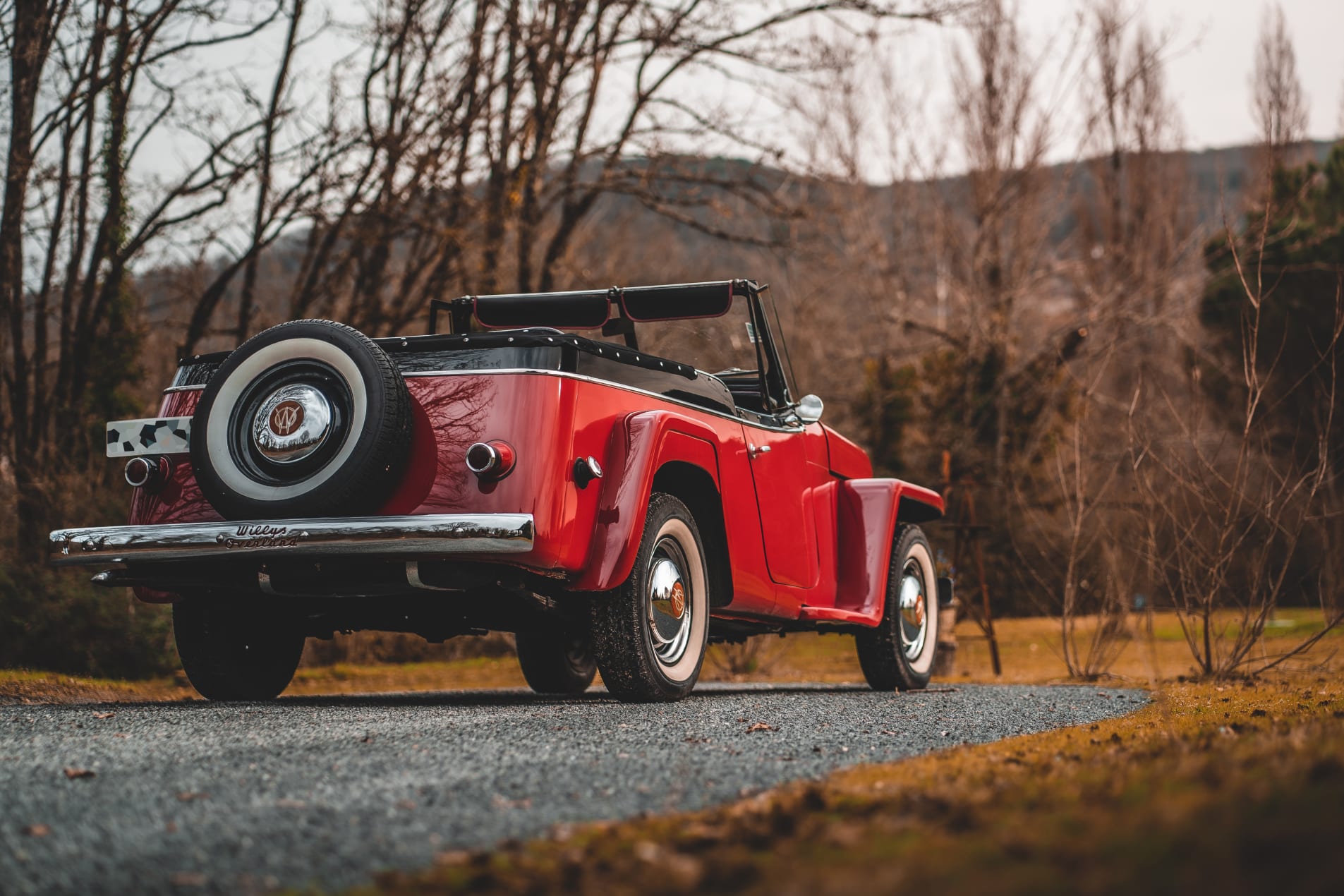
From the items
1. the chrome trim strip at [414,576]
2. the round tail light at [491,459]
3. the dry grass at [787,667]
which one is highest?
the round tail light at [491,459]

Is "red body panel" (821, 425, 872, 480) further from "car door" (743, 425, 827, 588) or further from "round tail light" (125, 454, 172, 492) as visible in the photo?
"round tail light" (125, 454, 172, 492)

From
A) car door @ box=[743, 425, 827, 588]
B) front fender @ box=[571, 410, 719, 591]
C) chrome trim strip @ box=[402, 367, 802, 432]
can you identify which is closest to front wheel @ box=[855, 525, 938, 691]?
car door @ box=[743, 425, 827, 588]

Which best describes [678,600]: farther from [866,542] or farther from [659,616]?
[866,542]

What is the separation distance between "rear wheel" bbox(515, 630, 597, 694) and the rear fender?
5.38 ft

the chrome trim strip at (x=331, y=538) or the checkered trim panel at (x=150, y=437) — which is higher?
the checkered trim panel at (x=150, y=437)

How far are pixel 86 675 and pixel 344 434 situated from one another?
5.64 meters

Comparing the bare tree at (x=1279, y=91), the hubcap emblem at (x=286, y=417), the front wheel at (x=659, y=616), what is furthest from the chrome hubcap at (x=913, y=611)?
the bare tree at (x=1279, y=91)

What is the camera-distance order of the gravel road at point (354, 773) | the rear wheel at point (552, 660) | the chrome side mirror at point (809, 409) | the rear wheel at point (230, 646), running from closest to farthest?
the gravel road at point (354, 773) → the rear wheel at point (230, 646) → the chrome side mirror at point (809, 409) → the rear wheel at point (552, 660)

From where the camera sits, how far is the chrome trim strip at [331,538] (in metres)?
4.69

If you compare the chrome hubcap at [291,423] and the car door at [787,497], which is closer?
the chrome hubcap at [291,423]

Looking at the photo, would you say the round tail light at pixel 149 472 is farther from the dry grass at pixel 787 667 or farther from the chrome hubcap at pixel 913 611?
the chrome hubcap at pixel 913 611

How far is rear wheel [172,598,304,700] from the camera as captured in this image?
19.3 ft

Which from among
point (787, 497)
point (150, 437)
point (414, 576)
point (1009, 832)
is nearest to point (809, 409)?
point (787, 497)

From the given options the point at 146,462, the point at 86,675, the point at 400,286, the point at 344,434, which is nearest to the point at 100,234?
the point at 400,286
